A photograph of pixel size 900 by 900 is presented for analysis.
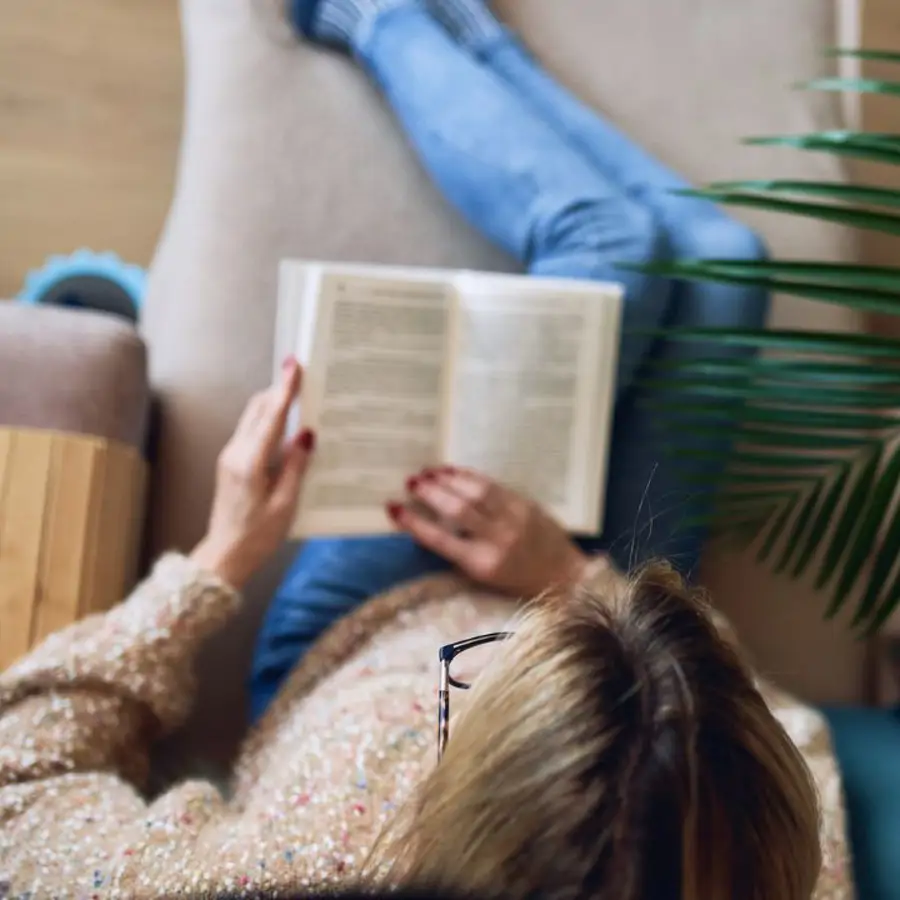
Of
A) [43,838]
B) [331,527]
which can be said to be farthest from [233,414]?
[43,838]

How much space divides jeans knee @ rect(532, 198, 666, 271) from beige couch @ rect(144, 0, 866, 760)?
113mm

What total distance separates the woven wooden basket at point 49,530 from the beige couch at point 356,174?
0.14 meters

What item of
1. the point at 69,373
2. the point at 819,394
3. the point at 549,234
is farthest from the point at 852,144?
the point at 69,373

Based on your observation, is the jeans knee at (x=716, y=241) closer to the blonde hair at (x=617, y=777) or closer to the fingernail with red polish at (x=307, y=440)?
the fingernail with red polish at (x=307, y=440)

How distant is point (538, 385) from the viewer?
0.84 metres

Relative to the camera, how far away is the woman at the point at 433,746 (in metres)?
0.32

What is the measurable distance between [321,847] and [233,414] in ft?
1.54

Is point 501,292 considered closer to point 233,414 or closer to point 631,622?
point 233,414

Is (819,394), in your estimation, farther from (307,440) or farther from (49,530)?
(49,530)

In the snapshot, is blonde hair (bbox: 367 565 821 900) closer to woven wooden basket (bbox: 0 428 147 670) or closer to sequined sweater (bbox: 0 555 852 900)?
sequined sweater (bbox: 0 555 852 900)

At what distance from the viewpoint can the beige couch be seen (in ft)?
2.97

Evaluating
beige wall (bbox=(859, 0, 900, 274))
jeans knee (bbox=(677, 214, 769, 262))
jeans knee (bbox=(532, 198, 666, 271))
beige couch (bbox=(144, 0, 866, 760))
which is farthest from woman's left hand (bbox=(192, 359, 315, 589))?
beige wall (bbox=(859, 0, 900, 274))

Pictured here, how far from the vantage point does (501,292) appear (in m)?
0.82

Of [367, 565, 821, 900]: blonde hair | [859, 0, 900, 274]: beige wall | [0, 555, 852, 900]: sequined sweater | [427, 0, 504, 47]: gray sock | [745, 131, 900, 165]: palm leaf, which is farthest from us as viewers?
[859, 0, 900, 274]: beige wall
